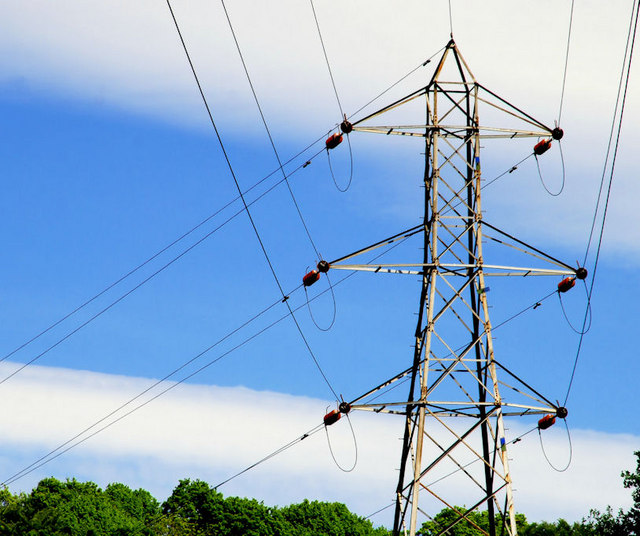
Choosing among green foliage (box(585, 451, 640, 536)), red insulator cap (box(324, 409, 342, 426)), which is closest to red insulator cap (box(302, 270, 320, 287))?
red insulator cap (box(324, 409, 342, 426))

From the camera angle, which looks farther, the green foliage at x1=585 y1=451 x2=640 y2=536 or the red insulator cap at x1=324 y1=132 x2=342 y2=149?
the green foliage at x1=585 y1=451 x2=640 y2=536

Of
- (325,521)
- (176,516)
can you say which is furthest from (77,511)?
(325,521)

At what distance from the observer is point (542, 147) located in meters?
27.6

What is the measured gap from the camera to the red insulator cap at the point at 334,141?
2627 centimetres

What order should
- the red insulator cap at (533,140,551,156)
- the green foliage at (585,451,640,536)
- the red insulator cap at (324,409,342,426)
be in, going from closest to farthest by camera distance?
the red insulator cap at (324,409,342,426) → the red insulator cap at (533,140,551,156) → the green foliage at (585,451,640,536)

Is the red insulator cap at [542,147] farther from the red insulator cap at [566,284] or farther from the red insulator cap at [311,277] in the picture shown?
the red insulator cap at [311,277]

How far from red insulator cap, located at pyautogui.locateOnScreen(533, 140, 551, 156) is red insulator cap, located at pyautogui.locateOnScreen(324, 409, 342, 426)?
31.6 ft

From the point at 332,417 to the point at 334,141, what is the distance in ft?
24.3

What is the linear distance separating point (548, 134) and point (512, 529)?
10765 mm

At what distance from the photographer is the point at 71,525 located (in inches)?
3036

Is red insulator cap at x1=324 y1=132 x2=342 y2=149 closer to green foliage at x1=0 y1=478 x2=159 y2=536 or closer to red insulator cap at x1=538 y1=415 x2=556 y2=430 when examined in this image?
red insulator cap at x1=538 y1=415 x2=556 y2=430

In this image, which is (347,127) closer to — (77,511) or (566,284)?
(566,284)

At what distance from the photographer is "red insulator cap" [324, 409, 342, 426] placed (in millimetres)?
24219

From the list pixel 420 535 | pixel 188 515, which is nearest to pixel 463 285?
pixel 420 535
